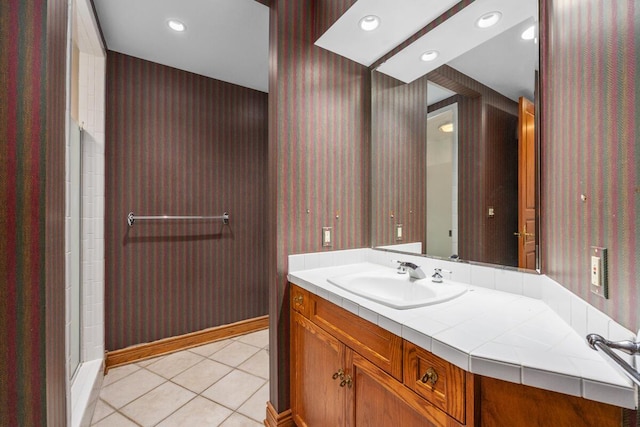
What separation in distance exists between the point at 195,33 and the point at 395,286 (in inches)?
83.2

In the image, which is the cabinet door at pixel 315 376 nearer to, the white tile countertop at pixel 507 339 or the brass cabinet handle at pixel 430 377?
the white tile countertop at pixel 507 339

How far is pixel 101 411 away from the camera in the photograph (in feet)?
5.39

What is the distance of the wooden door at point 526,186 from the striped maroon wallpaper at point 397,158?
50cm


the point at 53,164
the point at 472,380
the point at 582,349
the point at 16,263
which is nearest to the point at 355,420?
the point at 472,380

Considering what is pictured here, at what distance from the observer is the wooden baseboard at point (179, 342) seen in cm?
212

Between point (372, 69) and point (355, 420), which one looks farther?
point (372, 69)

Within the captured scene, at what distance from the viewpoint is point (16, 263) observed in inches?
27.5

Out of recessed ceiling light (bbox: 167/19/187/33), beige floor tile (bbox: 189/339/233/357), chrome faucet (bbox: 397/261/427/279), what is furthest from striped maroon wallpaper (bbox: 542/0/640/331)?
beige floor tile (bbox: 189/339/233/357)

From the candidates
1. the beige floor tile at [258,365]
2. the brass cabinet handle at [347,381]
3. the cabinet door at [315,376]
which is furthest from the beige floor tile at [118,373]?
the brass cabinet handle at [347,381]

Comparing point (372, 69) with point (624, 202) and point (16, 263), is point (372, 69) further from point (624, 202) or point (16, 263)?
point (16, 263)

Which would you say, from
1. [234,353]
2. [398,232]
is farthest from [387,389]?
[234,353]

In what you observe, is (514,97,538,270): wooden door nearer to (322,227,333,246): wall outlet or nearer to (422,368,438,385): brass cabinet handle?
(422,368,438,385): brass cabinet handle

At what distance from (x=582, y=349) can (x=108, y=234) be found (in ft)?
8.85

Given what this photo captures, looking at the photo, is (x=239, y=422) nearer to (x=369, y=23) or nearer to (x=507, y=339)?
(x=507, y=339)
